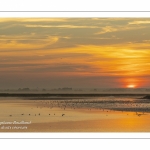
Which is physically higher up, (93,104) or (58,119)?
(93,104)

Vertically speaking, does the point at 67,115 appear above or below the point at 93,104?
below

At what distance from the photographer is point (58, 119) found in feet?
24.6

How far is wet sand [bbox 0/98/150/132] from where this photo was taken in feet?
24.5

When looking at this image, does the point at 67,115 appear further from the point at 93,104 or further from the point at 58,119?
the point at 93,104

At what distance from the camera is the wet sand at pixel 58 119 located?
745 centimetres

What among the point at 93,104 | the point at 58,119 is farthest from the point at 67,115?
the point at 93,104

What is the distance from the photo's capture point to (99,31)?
748 cm

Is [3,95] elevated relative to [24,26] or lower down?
lower down
